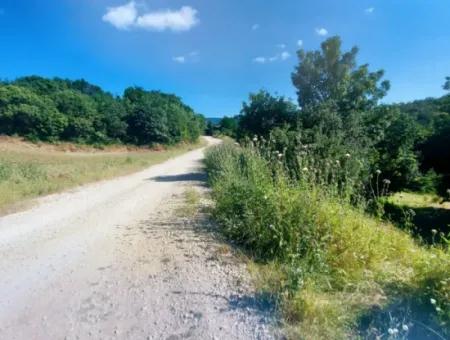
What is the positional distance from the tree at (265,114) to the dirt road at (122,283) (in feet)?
27.9

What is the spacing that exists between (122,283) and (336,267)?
8.37 feet

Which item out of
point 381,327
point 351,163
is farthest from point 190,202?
point 381,327

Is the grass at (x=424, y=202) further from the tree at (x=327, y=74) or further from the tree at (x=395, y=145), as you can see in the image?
the tree at (x=327, y=74)

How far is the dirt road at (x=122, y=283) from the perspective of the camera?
255 cm

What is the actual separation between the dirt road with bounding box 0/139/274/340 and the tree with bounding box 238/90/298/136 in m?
8.50

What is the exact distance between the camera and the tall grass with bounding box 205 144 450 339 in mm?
2395

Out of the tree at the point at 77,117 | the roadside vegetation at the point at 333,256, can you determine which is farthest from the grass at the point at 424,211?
the tree at the point at 77,117

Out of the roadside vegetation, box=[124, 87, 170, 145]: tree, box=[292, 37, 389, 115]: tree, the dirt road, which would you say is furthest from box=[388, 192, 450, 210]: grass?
box=[124, 87, 170, 145]: tree

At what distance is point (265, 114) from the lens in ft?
44.8

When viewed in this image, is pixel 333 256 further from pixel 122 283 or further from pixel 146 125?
pixel 146 125

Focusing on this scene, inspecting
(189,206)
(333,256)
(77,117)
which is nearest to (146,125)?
(77,117)

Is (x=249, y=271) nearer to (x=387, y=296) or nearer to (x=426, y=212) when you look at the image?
(x=387, y=296)

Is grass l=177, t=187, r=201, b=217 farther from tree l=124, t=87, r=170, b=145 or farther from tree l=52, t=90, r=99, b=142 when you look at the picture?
tree l=52, t=90, r=99, b=142

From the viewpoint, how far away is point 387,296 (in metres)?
2.78
